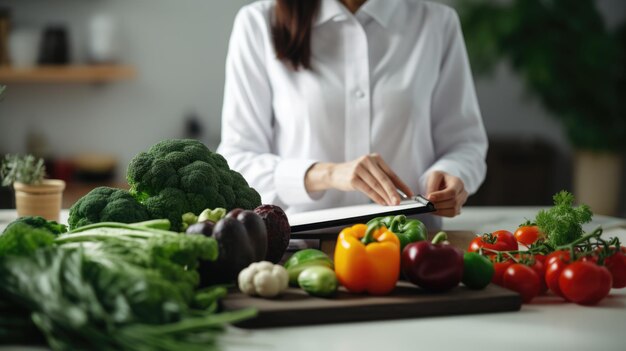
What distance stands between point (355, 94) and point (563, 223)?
0.86 metres

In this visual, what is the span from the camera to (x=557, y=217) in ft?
4.64

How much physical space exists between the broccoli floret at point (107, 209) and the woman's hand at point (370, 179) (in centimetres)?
55

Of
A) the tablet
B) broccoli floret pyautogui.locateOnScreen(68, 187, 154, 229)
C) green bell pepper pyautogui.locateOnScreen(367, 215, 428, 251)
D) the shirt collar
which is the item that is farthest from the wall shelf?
green bell pepper pyautogui.locateOnScreen(367, 215, 428, 251)

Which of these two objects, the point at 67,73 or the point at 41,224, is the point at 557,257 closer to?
the point at 41,224

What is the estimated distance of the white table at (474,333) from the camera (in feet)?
3.37

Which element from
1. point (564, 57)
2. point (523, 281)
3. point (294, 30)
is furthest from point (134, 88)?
point (523, 281)

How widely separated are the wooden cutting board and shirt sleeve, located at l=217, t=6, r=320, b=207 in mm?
909

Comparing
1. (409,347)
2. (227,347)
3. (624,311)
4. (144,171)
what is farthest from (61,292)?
(624,311)

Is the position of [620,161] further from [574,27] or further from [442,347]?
[442,347]

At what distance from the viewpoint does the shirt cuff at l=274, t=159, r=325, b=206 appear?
6.55ft

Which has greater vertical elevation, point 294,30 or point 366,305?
point 294,30

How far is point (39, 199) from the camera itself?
181cm

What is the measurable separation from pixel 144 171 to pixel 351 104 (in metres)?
0.80

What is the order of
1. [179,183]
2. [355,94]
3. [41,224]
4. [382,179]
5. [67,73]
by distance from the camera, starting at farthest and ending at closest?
[67,73] → [355,94] → [382,179] → [179,183] → [41,224]
